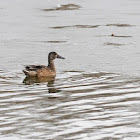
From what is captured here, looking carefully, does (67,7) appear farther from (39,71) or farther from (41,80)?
(41,80)

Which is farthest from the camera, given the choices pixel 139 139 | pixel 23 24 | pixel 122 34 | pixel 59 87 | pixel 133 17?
pixel 133 17

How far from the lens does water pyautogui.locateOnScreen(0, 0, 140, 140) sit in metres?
7.84

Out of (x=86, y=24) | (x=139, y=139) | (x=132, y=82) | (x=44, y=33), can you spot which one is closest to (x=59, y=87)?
(x=132, y=82)

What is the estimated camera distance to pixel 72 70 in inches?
502

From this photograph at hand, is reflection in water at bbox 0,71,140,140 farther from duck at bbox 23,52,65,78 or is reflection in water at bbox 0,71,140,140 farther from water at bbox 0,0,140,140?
duck at bbox 23,52,65,78

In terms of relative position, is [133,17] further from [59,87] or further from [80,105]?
[80,105]

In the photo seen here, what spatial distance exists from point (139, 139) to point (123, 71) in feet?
17.6

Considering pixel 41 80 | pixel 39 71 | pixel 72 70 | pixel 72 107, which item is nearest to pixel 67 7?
pixel 72 70

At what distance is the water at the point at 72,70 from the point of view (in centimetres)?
784

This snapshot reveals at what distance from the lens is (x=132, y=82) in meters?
11.2

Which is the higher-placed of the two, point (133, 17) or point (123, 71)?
point (133, 17)

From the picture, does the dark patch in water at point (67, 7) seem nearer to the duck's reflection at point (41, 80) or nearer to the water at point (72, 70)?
the water at point (72, 70)

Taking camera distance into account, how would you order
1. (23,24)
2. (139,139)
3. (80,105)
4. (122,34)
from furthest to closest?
(23,24) < (122,34) < (80,105) < (139,139)

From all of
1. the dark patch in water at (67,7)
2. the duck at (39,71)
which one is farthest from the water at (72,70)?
the duck at (39,71)
